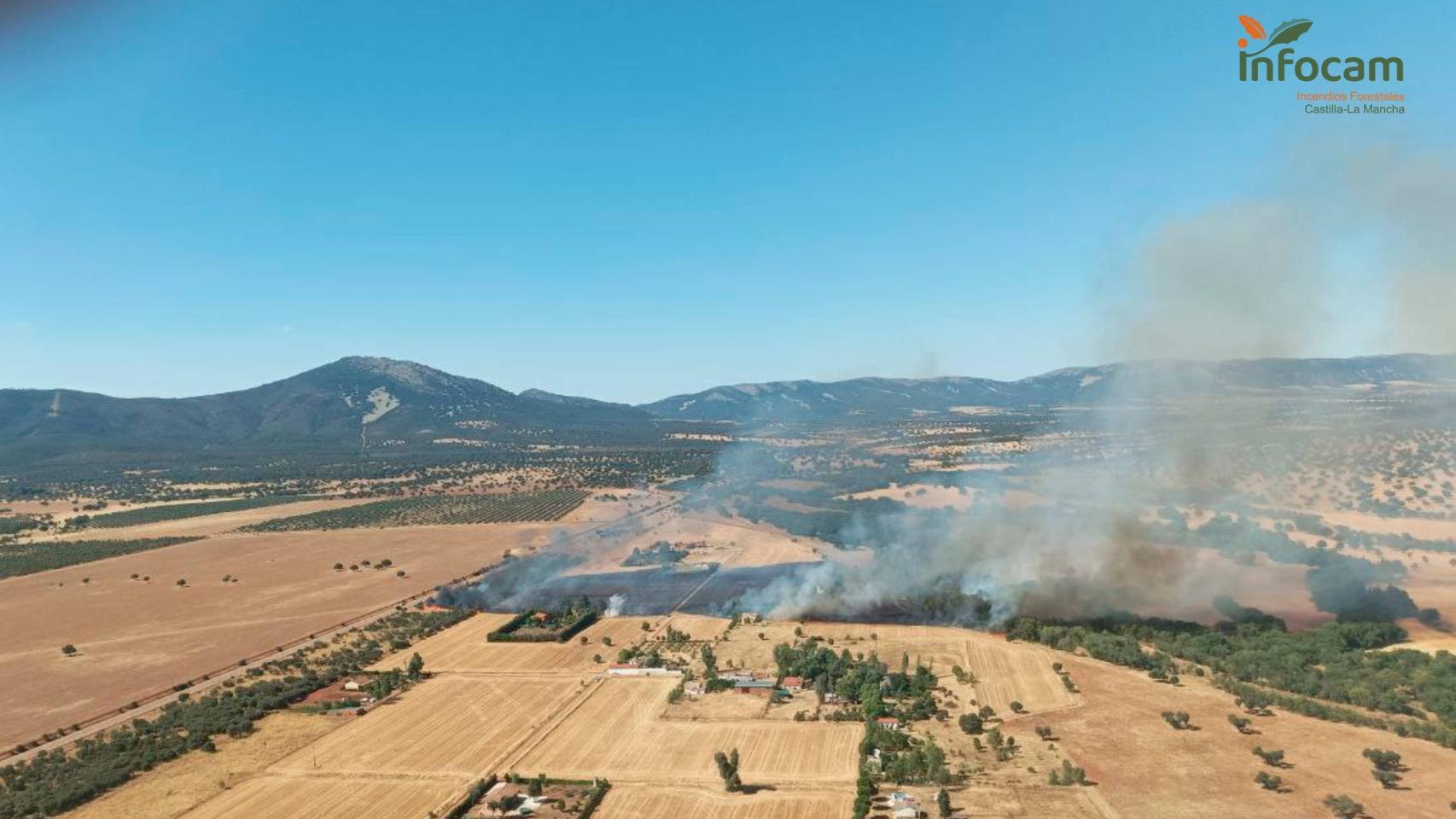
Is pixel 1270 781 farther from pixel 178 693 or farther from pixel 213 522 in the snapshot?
pixel 213 522

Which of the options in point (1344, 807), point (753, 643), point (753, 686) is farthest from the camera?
point (753, 643)

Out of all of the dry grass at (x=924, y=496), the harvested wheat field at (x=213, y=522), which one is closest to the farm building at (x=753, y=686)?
the dry grass at (x=924, y=496)

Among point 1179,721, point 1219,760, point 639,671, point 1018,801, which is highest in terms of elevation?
point 639,671

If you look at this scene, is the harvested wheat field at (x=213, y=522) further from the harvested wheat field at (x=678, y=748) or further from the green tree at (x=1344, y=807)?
the green tree at (x=1344, y=807)

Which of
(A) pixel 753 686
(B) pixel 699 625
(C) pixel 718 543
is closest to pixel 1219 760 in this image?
(A) pixel 753 686

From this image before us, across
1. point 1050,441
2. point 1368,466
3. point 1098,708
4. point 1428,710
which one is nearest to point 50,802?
point 1098,708

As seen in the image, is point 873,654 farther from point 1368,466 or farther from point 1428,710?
point 1368,466
